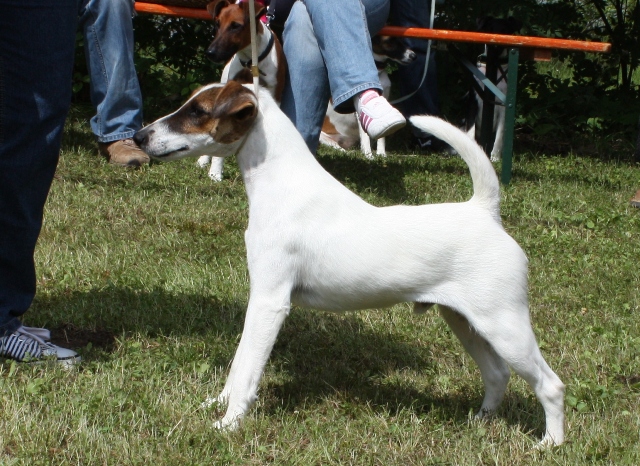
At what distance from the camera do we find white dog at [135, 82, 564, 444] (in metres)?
2.55

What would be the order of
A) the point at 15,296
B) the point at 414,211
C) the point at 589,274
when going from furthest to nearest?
1. the point at 589,274
2. the point at 15,296
3. the point at 414,211

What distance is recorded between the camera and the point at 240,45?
677 centimetres

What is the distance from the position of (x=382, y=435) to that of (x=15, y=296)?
1.40 m

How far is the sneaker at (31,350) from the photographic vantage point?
9.86ft

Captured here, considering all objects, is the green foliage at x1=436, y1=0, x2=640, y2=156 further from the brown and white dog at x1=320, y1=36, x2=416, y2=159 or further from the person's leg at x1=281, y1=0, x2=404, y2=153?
the person's leg at x1=281, y1=0, x2=404, y2=153

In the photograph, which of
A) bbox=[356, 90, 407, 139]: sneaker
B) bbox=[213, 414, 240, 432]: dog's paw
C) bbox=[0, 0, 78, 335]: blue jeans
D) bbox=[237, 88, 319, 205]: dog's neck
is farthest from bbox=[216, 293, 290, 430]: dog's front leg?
bbox=[356, 90, 407, 139]: sneaker

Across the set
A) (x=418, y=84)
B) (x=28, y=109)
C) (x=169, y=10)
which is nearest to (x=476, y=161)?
(x=28, y=109)

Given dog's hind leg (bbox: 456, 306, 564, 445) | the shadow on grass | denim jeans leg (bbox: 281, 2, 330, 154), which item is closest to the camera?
dog's hind leg (bbox: 456, 306, 564, 445)

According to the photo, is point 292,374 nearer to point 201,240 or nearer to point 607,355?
point 607,355

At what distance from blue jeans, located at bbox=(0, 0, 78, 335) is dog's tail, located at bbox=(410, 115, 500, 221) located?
3.94 feet

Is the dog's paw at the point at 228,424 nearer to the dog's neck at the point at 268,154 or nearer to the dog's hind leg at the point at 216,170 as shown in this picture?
the dog's neck at the point at 268,154

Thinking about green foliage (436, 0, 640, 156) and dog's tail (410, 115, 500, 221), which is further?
green foliage (436, 0, 640, 156)

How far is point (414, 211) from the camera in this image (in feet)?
8.76

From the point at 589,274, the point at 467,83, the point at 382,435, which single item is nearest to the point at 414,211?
the point at 382,435
